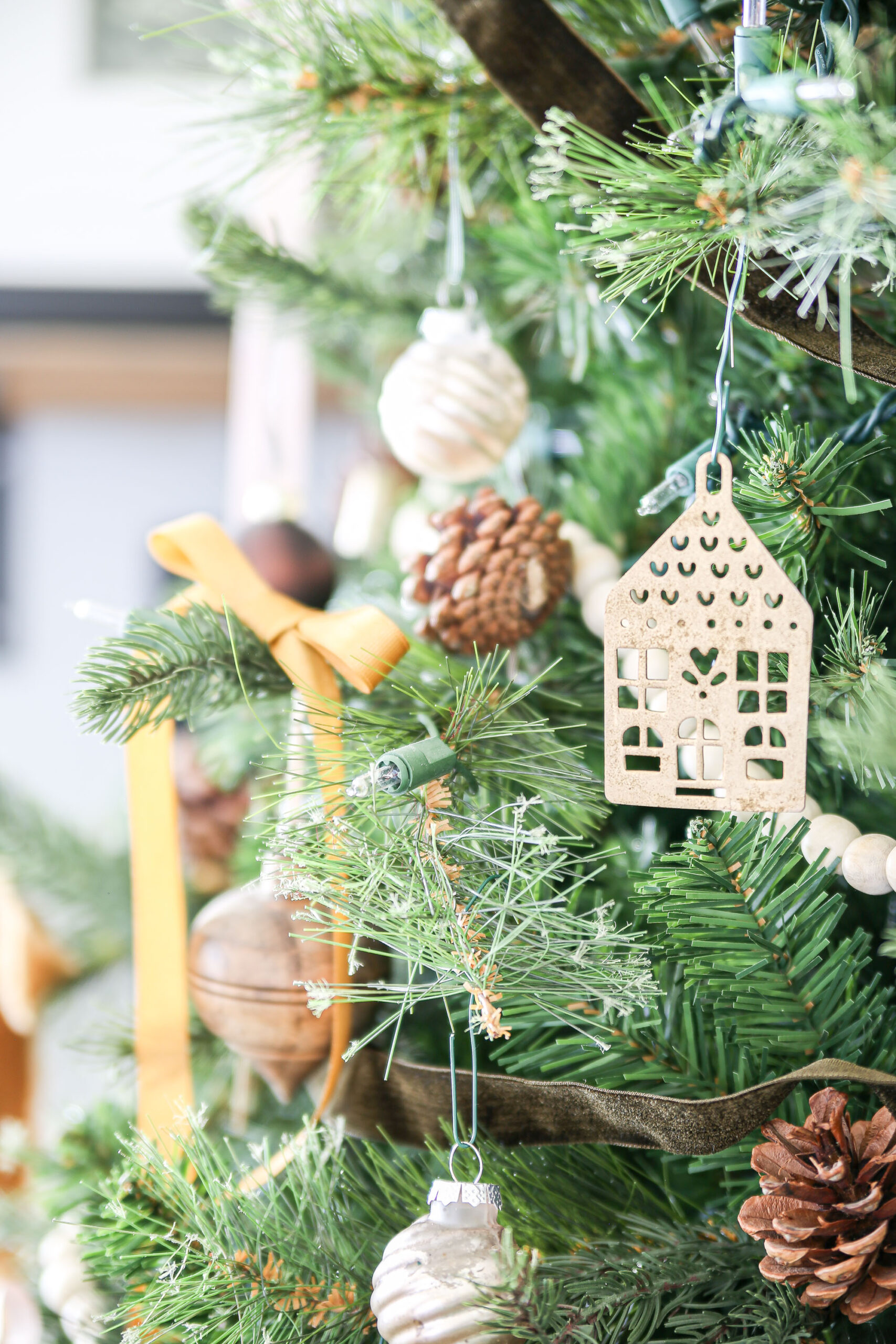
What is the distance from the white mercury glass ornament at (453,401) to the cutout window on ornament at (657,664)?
157 millimetres

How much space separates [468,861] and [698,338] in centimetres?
28

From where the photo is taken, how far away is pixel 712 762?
0.91 ft

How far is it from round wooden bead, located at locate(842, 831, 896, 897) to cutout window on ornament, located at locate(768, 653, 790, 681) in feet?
0.17

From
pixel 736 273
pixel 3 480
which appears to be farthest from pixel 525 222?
pixel 3 480

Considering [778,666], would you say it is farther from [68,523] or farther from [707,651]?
[68,523]

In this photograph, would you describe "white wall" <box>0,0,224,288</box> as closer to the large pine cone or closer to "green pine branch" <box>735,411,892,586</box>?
"green pine branch" <box>735,411,892,586</box>

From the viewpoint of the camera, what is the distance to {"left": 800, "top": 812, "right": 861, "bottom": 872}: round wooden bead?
31cm

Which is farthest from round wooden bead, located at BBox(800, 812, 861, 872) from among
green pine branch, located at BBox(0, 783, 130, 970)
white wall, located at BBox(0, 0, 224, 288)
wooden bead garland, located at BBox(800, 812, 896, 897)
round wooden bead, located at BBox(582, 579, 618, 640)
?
white wall, located at BBox(0, 0, 224, 288)

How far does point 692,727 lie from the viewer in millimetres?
309

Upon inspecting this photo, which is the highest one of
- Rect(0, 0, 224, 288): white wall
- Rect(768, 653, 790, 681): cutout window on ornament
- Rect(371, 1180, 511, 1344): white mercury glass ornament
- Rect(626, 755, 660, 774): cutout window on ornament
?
Rect(0, 0, 224, 288): white wall

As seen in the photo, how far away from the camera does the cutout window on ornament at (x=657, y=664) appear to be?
10.9 inches

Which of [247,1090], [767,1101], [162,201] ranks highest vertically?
[162,201]

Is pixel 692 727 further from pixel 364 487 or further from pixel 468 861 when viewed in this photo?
pixel 364 487

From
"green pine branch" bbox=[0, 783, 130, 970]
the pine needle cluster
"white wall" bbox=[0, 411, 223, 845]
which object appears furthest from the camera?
"white wall" bbox=[0, 411, 223, 845]
